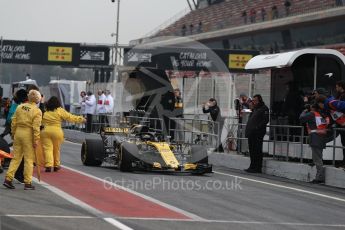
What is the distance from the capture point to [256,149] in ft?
64.5

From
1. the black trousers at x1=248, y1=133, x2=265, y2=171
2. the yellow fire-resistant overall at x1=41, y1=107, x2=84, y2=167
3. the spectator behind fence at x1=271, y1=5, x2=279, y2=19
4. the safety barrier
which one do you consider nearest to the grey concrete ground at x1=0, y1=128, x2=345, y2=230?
the yellow fire-resistant overall at x1=41, y1=107, x2=84, y2=167

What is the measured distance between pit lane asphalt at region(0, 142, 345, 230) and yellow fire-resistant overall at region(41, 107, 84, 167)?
75cm

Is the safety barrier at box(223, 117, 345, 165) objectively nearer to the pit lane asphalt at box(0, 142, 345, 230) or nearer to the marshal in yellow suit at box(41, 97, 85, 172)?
the pit lane asphalt at box(0, 142, 345, 230)

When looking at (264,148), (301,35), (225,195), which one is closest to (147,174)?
(225,195)

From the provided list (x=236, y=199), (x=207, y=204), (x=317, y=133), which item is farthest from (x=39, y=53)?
(x=207, y=204)

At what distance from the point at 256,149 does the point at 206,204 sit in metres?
7.30

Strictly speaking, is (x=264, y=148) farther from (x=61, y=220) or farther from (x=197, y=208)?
(x=61, y=220)

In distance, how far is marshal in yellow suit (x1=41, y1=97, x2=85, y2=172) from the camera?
16969 millimetres

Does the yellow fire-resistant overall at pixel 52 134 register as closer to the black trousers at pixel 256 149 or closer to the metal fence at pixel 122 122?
the metal fence at pixel 122 122

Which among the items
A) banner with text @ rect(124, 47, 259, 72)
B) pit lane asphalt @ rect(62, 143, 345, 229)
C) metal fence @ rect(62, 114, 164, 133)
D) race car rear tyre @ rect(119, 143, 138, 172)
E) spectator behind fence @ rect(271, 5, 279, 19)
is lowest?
pit lane asphalt @ rect(62, 143, 345, 229)

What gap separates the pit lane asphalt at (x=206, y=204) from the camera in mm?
10195

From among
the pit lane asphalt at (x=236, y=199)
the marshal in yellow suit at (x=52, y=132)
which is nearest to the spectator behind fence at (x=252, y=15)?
the pit lane asphalt at (x=236, y=199)

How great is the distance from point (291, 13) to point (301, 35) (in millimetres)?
1618

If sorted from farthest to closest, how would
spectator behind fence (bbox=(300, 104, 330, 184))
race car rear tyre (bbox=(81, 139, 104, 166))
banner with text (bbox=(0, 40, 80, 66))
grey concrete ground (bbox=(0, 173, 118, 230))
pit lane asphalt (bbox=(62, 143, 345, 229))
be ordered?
banner with text (bbox=(0, 40, 80, 66)) → race car rear tyre (bbox=(81, 139, 104, 166)) → spectator behind fence (bbox=(300, 104, 330, 184)) → pit lane asphalt (bbox=(62, 143, 345, 229)) → grey concrete ground (bbox=(0, 173, 118, 230))
